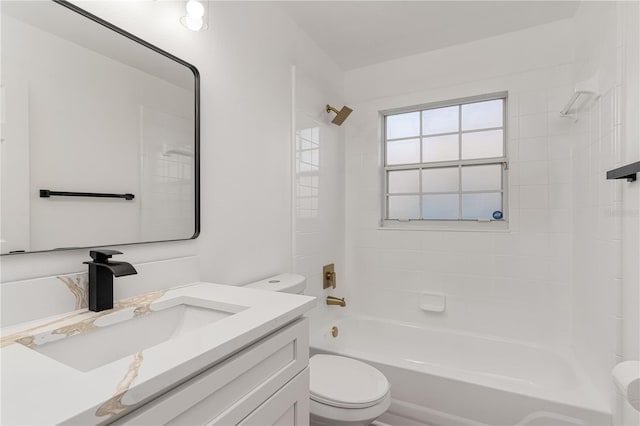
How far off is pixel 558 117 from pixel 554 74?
283 mm

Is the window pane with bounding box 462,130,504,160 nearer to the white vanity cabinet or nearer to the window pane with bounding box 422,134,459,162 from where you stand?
the window pane with bounding box 422,134,459,162

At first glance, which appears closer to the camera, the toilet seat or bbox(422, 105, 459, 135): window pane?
the toilet seat

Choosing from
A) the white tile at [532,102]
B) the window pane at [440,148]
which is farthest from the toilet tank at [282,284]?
the white tile at [532,102]

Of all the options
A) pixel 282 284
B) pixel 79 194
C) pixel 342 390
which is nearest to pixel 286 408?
pixel 342 390

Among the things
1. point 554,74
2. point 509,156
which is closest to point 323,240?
point 509,156

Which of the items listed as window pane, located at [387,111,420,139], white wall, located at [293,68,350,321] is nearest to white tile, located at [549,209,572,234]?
window pane, located at [387,111,420,139]

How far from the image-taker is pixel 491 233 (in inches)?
90.1

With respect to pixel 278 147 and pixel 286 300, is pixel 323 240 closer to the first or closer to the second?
pixel 278 147

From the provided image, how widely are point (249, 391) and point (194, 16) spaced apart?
4.26 feet

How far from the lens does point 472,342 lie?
2256mm

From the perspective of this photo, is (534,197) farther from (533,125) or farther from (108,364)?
(108,364)

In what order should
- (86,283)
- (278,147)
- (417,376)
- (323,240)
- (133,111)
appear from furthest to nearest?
(323,240) < (278,147) < (417,376) < (133,111) < (86,283)

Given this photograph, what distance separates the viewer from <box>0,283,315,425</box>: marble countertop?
479 mm

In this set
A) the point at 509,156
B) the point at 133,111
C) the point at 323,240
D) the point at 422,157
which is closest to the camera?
the point at 133,111
